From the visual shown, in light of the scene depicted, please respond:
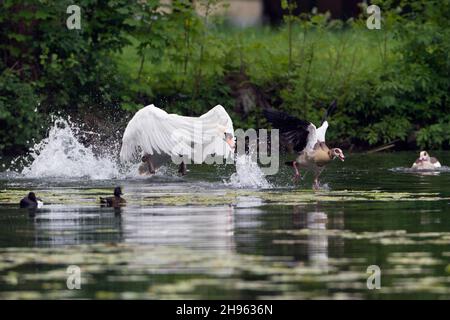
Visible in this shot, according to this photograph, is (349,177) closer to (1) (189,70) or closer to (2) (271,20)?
(1) (189,70)

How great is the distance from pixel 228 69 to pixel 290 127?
1194 cm

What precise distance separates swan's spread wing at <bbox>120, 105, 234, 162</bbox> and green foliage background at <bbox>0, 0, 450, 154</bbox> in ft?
23.6

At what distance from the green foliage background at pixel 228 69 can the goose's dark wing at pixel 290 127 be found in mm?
9563

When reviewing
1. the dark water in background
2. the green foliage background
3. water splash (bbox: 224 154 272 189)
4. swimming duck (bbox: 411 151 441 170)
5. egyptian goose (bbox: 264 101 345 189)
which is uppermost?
the green foliage background

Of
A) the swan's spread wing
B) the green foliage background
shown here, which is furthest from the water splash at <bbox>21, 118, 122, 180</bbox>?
the green foliage background

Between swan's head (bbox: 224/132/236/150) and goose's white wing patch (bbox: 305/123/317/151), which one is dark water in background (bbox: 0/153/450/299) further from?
swan's head (bbox: 224/132/236/150)

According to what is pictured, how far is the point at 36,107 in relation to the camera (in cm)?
2806

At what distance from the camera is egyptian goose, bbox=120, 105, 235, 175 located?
21.0m

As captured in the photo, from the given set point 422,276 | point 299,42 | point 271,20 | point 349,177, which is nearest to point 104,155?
point 349,177

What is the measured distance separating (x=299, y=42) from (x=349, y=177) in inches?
412

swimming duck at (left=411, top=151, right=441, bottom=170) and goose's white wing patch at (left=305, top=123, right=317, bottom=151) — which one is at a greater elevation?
goose's white wing patch at (left=305, top=123, right=317, bottom=151)

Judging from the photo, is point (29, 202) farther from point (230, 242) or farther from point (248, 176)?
point (248, 176)

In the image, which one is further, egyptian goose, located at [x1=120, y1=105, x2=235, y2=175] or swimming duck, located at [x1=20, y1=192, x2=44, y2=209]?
egyptian goose, located at [x1=120, y1=105, x2=235, y2=175]

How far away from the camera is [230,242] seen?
13.4 metres
